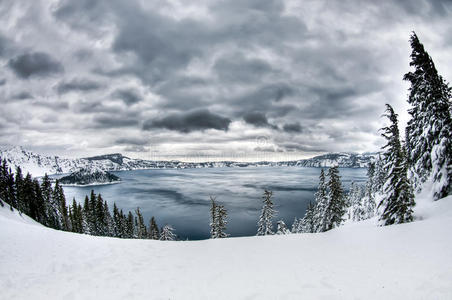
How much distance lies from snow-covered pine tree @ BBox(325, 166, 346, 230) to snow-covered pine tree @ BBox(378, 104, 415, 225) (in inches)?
382

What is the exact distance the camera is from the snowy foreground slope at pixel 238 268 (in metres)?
6.68

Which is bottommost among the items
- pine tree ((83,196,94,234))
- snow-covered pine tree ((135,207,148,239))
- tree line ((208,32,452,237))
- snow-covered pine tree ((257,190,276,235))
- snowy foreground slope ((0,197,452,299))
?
snow-covered pine tree ((135,207,148,239))

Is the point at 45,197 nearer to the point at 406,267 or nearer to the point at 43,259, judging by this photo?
the point at 43,259

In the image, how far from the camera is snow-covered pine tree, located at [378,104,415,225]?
16891 mm

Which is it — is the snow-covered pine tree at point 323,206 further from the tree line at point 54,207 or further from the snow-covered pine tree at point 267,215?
the tree line at point 54,207

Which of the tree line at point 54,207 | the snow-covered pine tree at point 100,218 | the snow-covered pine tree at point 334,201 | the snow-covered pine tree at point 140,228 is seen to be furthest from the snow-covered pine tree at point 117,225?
the snow-covered pine tree at point 334,201

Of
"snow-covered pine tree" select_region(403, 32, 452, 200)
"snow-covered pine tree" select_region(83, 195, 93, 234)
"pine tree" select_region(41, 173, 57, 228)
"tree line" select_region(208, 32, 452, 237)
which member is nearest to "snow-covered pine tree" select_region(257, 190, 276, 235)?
"tree line" select_region(208, 32, 452, 237)

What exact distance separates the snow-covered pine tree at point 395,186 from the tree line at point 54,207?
1645 inches

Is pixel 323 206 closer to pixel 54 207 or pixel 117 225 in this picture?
pixel 117 225

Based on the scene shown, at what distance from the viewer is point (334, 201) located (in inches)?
1144

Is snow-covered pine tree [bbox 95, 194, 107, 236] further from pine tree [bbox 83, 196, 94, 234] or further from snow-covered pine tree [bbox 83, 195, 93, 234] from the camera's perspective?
snow-covered pine tree [bbox 83, 195, 93, 234]

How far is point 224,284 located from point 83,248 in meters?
10.7

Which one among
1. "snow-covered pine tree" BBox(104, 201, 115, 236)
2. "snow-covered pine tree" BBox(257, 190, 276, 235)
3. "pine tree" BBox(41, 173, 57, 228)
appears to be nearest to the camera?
"snow-covered pine tree" BBox(257, 190, 276, 235)

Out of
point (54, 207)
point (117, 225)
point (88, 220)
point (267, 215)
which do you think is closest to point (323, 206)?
point (267, 215)
